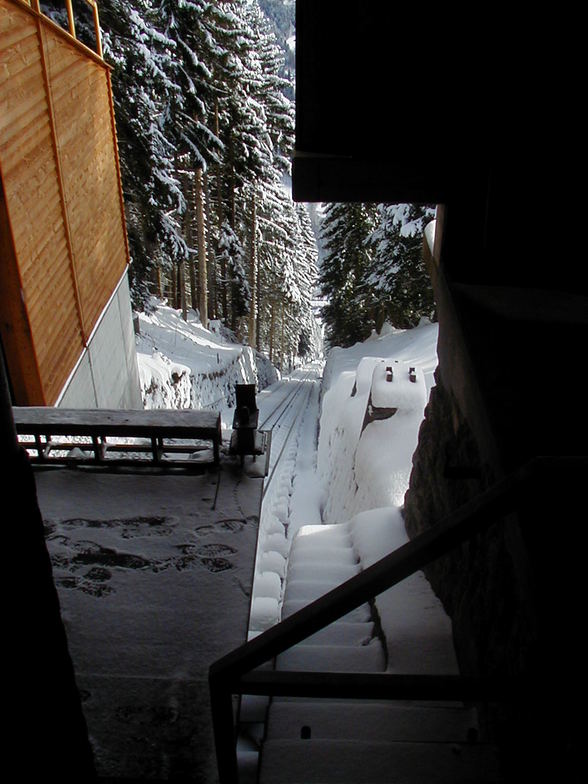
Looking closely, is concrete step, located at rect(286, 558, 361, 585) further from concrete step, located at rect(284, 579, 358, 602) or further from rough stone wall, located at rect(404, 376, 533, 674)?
rough stone wall, located at rect(404, 376, 533, 674)

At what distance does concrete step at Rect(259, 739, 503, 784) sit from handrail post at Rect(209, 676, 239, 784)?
1.85 ft

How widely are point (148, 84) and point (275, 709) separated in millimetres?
15569

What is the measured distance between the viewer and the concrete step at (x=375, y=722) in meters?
2.63

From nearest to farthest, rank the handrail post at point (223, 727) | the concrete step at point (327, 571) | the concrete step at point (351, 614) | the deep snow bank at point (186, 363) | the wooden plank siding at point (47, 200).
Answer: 1. the handrail post at point (223, 727)
2. the concrete step at point (351, 614)
3. the concrete step at point (327, 571)
4. the wooden plank siding at point (47, 200)
5. the deep snow bank at point (186, 363)

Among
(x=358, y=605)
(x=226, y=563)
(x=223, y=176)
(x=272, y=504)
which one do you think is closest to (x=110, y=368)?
(x=272, y=504)

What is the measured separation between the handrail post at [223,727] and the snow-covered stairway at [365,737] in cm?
57

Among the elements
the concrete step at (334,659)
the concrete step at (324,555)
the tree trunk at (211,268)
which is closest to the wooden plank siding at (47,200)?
the concrete step at (324,555)

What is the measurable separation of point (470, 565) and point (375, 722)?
1.01 meters

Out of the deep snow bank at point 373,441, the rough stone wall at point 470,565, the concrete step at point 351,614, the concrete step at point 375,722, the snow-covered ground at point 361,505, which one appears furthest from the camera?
the deep snow bank at point 373,441

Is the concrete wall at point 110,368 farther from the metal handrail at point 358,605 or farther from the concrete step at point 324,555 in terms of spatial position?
the metal handrail at point 358,605

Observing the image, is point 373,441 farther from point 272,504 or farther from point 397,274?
point 397,274

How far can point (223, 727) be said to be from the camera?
180 cm

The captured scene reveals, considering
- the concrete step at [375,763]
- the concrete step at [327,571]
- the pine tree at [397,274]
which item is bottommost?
the pine tree at [397,274]

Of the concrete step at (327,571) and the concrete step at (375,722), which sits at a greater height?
the concrete step at (375,722)
